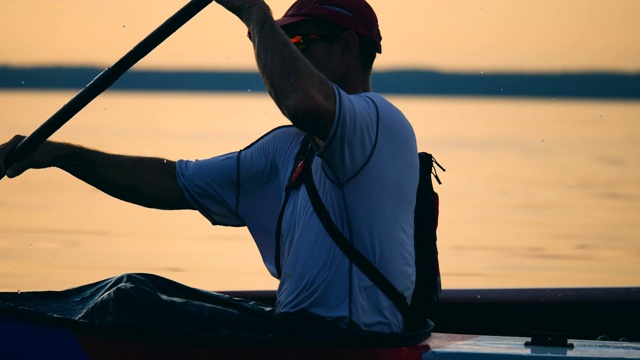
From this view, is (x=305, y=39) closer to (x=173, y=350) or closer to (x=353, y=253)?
(x=353, y=253)

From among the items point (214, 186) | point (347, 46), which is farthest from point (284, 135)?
point (347, 46)

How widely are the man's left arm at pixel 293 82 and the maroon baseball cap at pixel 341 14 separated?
0.33 metres

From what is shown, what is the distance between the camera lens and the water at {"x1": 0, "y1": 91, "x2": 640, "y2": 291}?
319 inches

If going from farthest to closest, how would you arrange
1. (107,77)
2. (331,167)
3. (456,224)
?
1. (456,224)
2. (107,77)
3. (331,167)

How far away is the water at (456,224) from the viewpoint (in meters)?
8.09

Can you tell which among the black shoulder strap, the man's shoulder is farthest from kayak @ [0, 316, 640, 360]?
the man's shoulder

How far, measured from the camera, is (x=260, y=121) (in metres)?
25.8

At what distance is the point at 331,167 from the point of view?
3.62 m

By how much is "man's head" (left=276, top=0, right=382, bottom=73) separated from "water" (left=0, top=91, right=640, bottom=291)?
375cm

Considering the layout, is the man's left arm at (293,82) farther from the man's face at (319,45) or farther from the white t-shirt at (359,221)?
the man's face at (319,45)

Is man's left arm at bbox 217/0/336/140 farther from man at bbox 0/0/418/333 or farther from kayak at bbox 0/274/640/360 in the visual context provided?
kayak at bbox 0/274/640/360

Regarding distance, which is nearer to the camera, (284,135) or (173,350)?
(173,350)

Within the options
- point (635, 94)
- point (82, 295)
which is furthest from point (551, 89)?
point (82, 295)

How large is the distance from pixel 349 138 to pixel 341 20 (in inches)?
16.9
